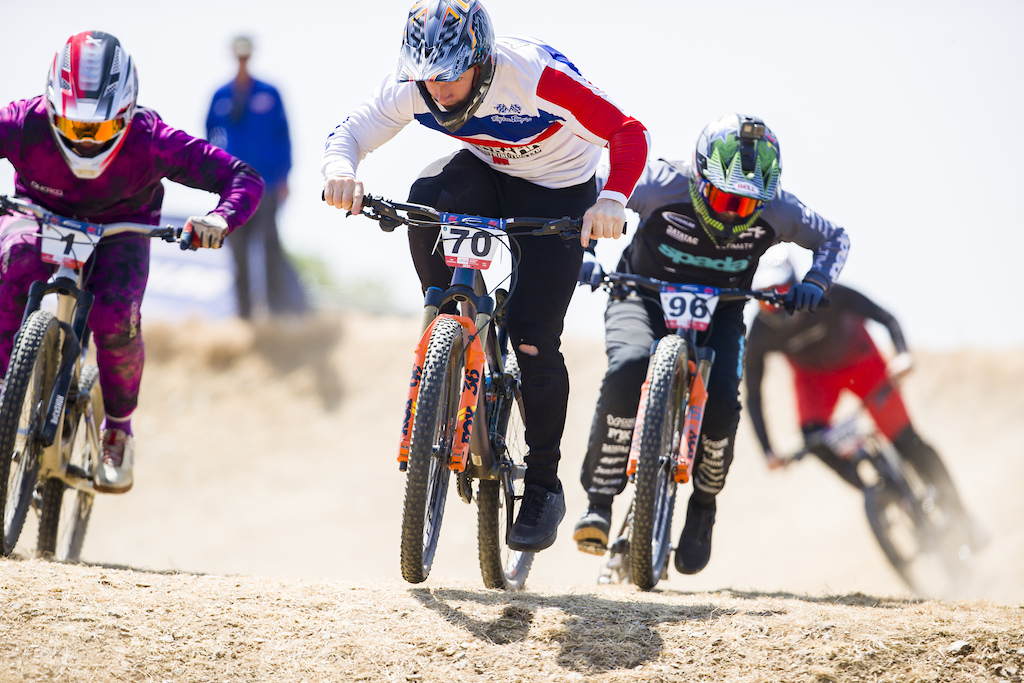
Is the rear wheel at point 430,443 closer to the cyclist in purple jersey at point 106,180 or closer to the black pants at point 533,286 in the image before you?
the black pants at point 533,286

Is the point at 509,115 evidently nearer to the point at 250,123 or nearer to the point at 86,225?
the point at 86,225

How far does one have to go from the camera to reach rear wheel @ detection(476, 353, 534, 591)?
502 centimetres

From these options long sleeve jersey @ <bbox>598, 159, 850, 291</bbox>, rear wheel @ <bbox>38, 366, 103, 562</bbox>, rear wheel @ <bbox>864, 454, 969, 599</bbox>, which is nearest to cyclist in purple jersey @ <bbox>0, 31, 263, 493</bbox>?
rear wheel @ <bbox>38, 366, 103, 562</bbox>

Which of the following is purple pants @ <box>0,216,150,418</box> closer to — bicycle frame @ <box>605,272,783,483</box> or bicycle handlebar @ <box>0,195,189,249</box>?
bicycle handlebar @ <box>0,195,189,249</box>

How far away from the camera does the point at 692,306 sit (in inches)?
230

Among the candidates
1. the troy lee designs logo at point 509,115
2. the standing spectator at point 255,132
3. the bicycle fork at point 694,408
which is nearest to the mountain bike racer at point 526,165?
the troy lee designs logo at point 509,115

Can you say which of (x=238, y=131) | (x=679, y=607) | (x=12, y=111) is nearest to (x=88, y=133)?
(x=12, y=111)

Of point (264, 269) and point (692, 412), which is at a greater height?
point (264, 269)

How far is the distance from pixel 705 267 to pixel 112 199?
3.51 meters

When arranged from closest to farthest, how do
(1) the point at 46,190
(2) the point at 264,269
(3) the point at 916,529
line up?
1. (1) the point at 46,190
2. (3) the point at 916,529
3. (2) the point at 264,269

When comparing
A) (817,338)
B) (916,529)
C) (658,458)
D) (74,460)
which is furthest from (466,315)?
(916,529)

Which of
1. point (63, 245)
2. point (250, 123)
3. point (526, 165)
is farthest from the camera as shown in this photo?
point (250, 123)

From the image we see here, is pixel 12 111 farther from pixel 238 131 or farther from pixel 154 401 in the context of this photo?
pixel 154 401

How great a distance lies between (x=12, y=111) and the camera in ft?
17.8
